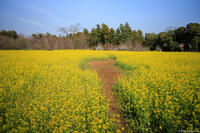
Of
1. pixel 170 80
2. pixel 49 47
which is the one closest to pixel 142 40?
pixel 49 47

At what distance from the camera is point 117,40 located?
172 ft

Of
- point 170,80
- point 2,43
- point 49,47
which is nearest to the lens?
point 170,80

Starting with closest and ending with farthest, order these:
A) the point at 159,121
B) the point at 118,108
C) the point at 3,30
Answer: the point at 159,121 < the point at 118,108 < the point at 3,30

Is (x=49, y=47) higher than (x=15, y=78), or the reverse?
(x=49, y=47)

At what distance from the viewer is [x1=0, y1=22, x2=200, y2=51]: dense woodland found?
109 feet

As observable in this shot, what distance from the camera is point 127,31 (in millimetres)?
50656

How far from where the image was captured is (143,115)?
3.09 metres

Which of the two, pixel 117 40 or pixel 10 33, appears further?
pixel 117 40

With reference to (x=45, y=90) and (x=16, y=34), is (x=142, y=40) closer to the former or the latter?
(x=45, y=90)

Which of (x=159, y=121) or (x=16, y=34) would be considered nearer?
(x=159, y=121)

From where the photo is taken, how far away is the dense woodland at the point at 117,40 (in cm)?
3331

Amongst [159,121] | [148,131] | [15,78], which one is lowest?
[148,131]

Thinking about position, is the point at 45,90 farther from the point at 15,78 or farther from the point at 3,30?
the point at 3,30

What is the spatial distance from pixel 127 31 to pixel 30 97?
175ft
